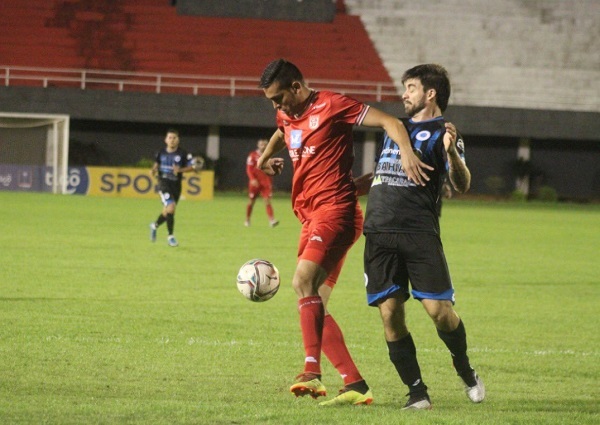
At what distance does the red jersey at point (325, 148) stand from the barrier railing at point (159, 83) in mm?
34904


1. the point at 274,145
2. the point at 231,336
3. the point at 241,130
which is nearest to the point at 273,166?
the point at 274,145

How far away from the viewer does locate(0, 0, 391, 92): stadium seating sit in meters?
43.9

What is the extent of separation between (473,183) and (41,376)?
132 feet

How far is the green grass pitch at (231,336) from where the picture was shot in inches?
231

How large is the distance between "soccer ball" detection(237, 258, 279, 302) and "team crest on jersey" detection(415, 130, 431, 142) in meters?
1.51

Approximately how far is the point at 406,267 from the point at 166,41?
40676mm

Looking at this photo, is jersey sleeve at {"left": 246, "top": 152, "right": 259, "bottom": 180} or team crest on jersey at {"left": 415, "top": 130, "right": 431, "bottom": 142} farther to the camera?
jersey sleeve at {"left": 246, "top": 152, "right": 259, "bottom": 180}

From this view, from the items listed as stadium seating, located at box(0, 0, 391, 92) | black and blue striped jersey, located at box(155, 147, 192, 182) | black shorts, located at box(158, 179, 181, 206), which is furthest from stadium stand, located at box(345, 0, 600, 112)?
black shorts, located at box(158, 179, 181, 206)

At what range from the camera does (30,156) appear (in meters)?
36.0

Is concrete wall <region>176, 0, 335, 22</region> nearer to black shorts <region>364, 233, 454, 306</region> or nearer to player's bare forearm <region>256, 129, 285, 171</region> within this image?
player's bare forearm <region>256, 129, 285, 171</region>

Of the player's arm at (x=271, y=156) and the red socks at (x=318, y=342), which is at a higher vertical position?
the player's arm at (x=271, y=156)

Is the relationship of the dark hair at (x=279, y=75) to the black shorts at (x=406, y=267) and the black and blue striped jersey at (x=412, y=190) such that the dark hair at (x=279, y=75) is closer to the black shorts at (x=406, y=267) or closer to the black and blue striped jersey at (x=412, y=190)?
the black and blue striped jersey at (x=412, y=190)

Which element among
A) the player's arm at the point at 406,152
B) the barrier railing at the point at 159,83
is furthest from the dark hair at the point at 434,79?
the barrier railing at the point at 159,83

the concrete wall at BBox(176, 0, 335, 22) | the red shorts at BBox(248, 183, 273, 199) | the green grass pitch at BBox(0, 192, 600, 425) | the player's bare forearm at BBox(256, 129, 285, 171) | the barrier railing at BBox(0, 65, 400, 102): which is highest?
the concrete wall at BBox(176, 0, 335, 22)
